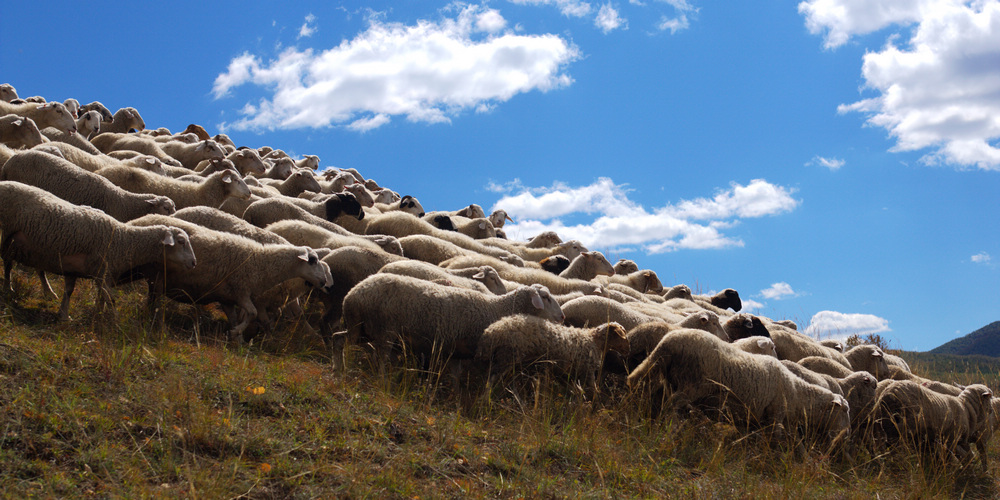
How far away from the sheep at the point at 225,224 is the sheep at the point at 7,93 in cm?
1601

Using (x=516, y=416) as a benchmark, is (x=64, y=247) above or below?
above

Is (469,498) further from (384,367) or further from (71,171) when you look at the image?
(71,171)

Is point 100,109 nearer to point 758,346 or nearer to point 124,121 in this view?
point 124,121

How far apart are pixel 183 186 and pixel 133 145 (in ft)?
19.7

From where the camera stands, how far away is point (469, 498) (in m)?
5.13

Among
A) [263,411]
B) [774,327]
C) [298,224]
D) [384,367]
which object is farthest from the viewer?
[774,327]

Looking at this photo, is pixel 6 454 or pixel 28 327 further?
pixel 28 327

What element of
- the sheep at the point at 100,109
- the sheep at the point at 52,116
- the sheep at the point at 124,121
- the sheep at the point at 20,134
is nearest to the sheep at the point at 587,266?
the sheep at the point at 20,134

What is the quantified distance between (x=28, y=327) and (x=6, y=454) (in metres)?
2.91

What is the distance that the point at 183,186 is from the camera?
12664 mm

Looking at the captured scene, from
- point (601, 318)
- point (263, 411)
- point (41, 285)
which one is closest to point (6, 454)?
point (263, 411)

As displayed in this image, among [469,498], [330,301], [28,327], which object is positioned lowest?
[469,498]

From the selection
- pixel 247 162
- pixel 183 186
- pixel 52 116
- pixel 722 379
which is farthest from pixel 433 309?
pixel 52 116

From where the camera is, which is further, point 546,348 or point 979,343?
point 979,343
